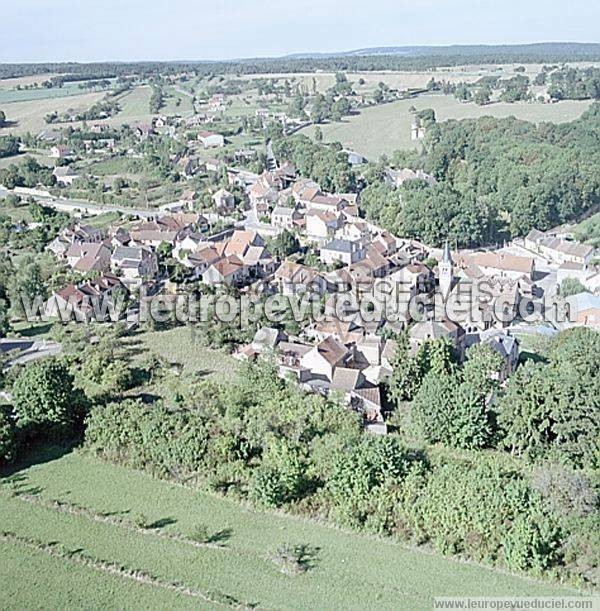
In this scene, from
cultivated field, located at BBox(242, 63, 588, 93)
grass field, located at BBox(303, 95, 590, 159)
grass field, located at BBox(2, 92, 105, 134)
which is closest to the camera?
grass field, located at BBox(303, 95, 590, 159)

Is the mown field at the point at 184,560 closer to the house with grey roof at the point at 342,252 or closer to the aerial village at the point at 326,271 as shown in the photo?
the aerial village at the point at 326,271

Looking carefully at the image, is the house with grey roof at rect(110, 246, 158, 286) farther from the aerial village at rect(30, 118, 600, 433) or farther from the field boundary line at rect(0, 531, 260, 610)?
the field boundary line at rect(0, 531, 260, 610)

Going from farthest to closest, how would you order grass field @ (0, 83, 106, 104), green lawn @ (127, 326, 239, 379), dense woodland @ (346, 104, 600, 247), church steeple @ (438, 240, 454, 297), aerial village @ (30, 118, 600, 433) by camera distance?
1. grass field @ (0, 83, 106, 104)
2. dense woodland @ (346, 104, 600, 247)
3. church steeple @ (438, 240, 454, 297)
4. green lawn @ (127, 326, 239, 379)
5. aerial village @ (30, 118, 600, 433)

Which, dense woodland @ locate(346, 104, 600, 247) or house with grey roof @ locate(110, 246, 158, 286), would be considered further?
dense woodland @ locate(346, 104, 600, 247)


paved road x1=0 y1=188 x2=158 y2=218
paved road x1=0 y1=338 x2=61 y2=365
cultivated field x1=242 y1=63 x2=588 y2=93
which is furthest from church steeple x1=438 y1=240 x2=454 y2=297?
cultivated field x1=242 y1=63 x2=588 y2=93

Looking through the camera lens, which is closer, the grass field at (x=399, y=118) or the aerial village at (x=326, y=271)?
the aerial village at (x=326, y=271)

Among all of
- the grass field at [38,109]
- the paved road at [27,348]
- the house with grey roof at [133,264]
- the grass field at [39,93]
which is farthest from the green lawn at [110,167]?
the grass field at [39,93]

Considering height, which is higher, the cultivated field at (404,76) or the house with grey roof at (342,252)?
the cultivated field at (404,76)
